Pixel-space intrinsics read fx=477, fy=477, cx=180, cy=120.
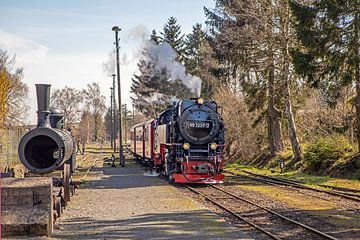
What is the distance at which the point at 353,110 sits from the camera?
77.1 feet

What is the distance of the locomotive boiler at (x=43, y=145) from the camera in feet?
45.2

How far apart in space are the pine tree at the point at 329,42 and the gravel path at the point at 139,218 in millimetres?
7805

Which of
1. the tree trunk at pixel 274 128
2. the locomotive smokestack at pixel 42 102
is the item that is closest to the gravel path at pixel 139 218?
the locomotive smokestack at pixel 42 102

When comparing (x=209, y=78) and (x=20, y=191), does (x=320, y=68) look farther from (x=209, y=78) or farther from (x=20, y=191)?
(x=209, y=78)

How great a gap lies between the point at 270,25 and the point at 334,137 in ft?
21.9

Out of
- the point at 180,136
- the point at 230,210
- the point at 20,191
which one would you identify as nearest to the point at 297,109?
the point at 180,136

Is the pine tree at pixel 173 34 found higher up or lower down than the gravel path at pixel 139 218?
higher up

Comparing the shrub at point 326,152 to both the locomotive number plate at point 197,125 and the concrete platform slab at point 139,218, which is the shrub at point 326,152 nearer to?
the locomotive number plate at point 197,125

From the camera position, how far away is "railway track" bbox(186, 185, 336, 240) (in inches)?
364

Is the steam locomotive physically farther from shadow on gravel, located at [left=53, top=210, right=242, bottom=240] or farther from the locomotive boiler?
shadow on gravel, located at [left=53, top=210, right=242, bottom=240]

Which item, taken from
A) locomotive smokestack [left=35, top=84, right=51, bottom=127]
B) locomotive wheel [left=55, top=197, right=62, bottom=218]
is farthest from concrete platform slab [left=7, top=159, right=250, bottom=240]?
locomotive smokestack [left=35, top=84, right=51, bottom=127]

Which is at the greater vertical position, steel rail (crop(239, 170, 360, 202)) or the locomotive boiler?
the locomotive boiler

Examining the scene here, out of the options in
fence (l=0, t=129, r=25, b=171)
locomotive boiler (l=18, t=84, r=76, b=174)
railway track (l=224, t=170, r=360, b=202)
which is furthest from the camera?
fence (l=0, t=129, r=25, b=171)

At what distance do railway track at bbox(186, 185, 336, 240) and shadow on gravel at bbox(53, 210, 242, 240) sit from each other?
0.72 metres
